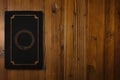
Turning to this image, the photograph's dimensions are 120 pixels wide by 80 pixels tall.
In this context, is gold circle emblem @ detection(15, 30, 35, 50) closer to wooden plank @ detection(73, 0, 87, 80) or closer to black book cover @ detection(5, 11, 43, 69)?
black book cover @ detection(5, 11, 43, 69)

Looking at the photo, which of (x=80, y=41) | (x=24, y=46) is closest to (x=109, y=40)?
(x=80, y=41)

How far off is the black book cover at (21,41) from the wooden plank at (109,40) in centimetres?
82

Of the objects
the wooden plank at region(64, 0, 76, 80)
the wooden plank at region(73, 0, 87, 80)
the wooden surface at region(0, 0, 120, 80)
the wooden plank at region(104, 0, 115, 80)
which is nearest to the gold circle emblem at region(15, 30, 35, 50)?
the wooden surface at region(0, 0, 120, 80)

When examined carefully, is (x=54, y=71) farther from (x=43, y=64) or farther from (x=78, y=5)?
(x=78, y=5)

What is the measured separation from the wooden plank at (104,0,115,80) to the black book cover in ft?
2.70

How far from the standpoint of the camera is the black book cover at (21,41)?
792 centimetres

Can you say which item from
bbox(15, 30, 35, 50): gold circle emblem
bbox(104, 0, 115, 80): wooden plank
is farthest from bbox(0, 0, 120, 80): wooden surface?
bbox(15, 30, 35, 50): gold circle emblem

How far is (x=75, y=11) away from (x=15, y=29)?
2.60 ft

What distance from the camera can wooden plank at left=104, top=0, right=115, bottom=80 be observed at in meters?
7.95

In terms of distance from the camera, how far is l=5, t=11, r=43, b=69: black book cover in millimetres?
7922

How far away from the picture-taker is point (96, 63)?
7949 millimetres

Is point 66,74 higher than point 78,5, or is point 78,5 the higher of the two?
point 78,5

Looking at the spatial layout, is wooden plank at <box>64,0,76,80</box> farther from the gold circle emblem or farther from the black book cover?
the gold circle emblem

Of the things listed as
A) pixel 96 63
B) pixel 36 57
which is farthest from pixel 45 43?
pixel 96 63
